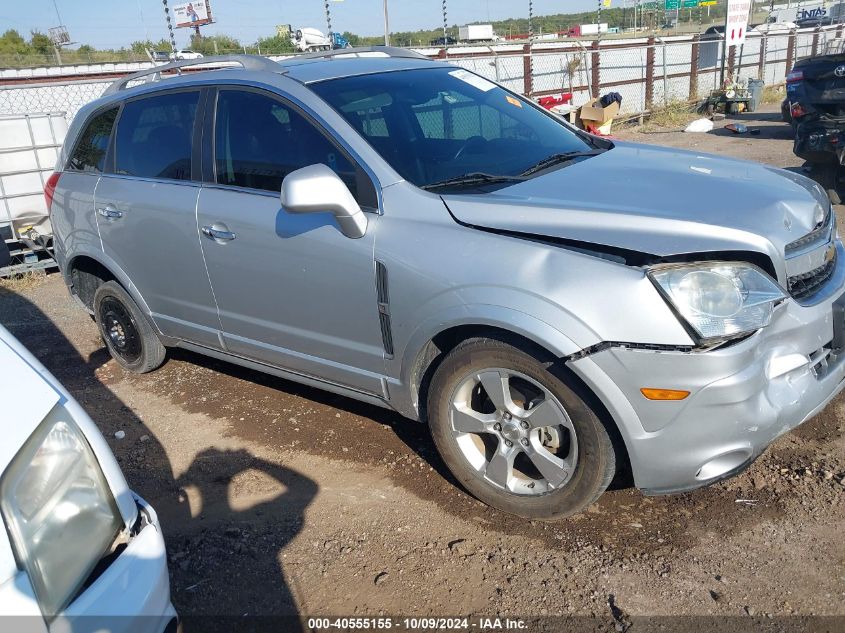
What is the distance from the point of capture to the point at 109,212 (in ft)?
14.4

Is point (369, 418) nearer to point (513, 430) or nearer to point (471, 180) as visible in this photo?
point (513, 430)

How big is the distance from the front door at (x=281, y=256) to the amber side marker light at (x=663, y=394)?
120 centimetres

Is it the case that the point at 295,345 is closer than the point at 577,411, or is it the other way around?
the point at 577,411

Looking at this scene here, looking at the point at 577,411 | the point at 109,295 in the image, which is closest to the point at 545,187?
the point at 577,411

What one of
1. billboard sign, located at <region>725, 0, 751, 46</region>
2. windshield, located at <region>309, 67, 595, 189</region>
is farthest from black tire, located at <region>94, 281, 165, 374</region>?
billboard sign, located at <region>725, 0, 751, 46</region>

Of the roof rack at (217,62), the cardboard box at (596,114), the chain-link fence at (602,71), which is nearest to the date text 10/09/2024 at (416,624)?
the roof rack at (217,62)

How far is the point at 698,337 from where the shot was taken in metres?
2.48

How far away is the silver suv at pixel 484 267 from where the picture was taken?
2578 mm

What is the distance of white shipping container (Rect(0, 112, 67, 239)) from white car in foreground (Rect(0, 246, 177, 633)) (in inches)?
255

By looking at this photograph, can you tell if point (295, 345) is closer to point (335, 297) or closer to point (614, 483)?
point (335, 297)

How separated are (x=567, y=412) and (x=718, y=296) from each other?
677 millimetres

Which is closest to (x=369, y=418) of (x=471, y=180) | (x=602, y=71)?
(x=471, y=180)

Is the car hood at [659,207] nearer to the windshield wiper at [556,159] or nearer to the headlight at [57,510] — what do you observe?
the windshield wiper at [556,159]

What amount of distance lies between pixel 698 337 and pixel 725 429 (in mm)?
361
